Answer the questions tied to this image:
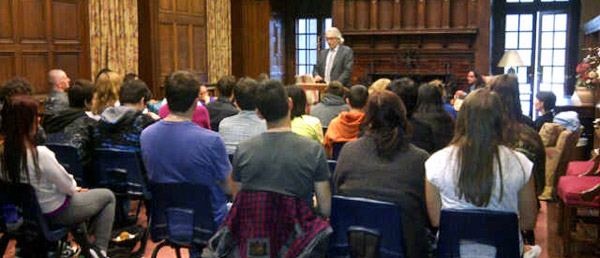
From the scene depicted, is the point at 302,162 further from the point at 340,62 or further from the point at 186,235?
the point at 340,62

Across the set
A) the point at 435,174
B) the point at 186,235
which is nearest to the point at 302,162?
the point at 435,174

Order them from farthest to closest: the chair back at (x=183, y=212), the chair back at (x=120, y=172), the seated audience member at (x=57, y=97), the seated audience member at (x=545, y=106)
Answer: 1. the seated audience member at (x=545, y=106)
2. the seated audience member at (x=57, y=97)
3. the chair back at (x=120, y=172)
4. the chair back at (x=183, y=212)

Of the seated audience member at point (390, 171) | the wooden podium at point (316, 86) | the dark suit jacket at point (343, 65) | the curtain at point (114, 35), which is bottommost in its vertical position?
the seated audience member at point (390, 171)

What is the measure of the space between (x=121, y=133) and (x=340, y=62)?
4144 millimetres

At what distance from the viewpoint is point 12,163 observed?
10.3ft

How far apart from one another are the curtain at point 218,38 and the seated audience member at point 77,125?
6621 mm

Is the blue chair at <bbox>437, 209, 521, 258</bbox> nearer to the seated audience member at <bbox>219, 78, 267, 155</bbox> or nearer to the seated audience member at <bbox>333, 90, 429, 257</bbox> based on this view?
the seated audience member at <bbox>333, 90, 429, 257</bbox>

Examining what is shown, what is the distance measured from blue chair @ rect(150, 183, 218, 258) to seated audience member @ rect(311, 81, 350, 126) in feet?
8.29

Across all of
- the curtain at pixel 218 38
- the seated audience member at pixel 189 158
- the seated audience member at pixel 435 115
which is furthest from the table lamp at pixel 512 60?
the seated audience member at pixel 189 158

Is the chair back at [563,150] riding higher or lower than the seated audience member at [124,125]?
lower

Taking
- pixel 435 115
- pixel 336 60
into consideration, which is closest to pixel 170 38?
pixel 336 60

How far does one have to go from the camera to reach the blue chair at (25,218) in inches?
124

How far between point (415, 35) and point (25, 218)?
30.4 ft

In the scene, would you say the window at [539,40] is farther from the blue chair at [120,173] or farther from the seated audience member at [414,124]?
the blue chair at [120,173]
